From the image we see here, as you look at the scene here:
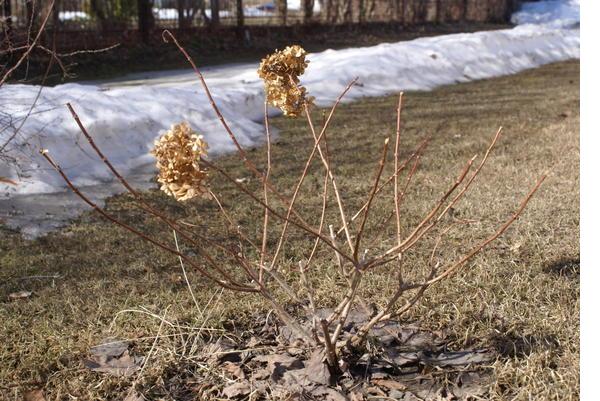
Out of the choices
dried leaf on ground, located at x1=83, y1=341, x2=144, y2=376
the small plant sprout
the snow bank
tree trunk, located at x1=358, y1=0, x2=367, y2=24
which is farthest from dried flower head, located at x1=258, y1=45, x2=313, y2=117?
tree trunk, located at x1=358, y1=0, x2=367, y2=24

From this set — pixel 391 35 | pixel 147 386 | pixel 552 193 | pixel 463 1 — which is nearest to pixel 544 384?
pixel 147 386

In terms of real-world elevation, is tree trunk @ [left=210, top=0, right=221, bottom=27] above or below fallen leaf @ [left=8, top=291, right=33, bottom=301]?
above

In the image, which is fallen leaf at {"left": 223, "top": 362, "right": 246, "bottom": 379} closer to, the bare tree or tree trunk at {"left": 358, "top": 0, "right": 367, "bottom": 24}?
the bare tree

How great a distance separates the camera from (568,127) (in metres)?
7.88

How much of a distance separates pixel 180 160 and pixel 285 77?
64 centimetres

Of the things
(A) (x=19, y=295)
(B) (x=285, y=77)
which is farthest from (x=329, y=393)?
(A) (x=19, y=295)

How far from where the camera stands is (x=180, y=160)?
2.27 m

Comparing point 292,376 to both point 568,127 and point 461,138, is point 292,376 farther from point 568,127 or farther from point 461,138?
point 568,127

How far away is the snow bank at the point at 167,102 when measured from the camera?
19.0 ft

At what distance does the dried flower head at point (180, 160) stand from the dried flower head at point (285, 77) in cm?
48

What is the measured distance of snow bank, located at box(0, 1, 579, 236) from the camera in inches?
228

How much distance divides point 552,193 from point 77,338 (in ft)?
11.2

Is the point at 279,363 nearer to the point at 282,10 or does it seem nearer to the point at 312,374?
the point at 312,374

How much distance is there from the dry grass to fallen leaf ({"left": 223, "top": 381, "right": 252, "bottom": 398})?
15 centimetres
